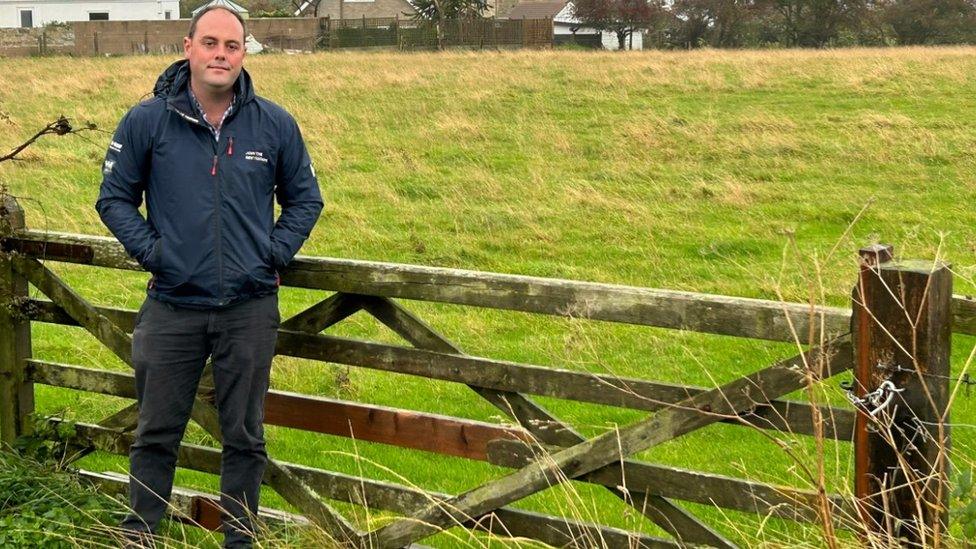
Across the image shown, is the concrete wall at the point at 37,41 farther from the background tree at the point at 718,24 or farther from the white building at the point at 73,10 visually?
the background tree at the point at 718,24

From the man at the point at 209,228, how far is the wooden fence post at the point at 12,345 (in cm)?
114

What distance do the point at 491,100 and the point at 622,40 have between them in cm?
5276

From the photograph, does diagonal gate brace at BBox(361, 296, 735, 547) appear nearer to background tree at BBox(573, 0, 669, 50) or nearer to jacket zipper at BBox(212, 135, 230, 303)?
jacket zipper at BBox(212, 135, 230, 303)

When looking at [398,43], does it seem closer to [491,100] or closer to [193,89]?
[491,100]

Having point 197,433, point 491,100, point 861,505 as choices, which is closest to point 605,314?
point 861,505

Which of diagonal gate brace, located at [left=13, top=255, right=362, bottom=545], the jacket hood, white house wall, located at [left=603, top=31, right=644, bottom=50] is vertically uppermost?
white house wall, located at [left=603, top=31, right=644, bottom=50]

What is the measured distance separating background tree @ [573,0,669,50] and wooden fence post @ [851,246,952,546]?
7242 cm

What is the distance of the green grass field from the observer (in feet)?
24.0

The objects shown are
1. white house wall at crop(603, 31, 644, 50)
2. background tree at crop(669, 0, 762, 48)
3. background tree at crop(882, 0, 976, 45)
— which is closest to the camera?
background tree at crop(882, 0, 976, 45)

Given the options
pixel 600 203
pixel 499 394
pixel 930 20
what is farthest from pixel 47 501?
pixel 930 20

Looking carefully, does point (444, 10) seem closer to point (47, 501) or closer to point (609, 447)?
point (47, 501)

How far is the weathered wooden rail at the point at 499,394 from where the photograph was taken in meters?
4.14

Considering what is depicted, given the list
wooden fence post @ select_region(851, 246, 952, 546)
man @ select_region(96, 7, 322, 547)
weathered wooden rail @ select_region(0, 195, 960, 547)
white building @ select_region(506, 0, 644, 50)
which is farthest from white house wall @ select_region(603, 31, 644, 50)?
wooden fence post @ select_region(851, 246, 952, 546)

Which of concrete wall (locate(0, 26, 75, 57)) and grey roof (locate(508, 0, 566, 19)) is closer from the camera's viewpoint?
concrete wall (locate(0, 26, 75, 57))
